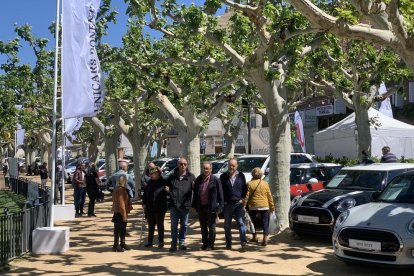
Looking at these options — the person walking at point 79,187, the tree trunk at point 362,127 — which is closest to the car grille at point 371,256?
the tree trunk at point 362,127

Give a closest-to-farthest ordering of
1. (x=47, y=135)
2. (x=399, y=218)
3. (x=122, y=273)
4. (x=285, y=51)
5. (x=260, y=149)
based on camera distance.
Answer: (x=399, y=218) < (x=122, y=273) < (x=285, y=51) < (x=260, y=149) < (x=47, y=135)

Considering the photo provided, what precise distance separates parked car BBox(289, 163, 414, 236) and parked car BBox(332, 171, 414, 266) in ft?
6.16

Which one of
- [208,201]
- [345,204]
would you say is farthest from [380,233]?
[208,201]

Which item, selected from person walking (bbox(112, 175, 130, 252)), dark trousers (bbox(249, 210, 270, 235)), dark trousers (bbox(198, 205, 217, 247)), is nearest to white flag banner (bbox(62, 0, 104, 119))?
person walking (bbox(112, 175, 130, 252))

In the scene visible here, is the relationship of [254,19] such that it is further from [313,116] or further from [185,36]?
[313,116]

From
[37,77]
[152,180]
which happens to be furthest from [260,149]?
[152,180]

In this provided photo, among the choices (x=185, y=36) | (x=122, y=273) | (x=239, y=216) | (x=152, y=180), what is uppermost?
(x=185, y=36)

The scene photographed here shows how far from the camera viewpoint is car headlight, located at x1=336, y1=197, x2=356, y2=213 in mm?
10594

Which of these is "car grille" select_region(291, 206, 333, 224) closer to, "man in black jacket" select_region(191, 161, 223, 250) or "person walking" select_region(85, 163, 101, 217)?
"man in black jacket" select_region(191, 161, 223, 250)

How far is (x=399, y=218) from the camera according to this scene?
7.76 meters

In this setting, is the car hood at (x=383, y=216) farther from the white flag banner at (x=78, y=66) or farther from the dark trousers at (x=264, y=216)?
the white flag banner at (x=78, y=66)

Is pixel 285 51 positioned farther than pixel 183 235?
Yes

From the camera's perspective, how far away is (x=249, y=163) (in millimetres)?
17969

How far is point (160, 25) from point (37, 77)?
1263 centimetres
